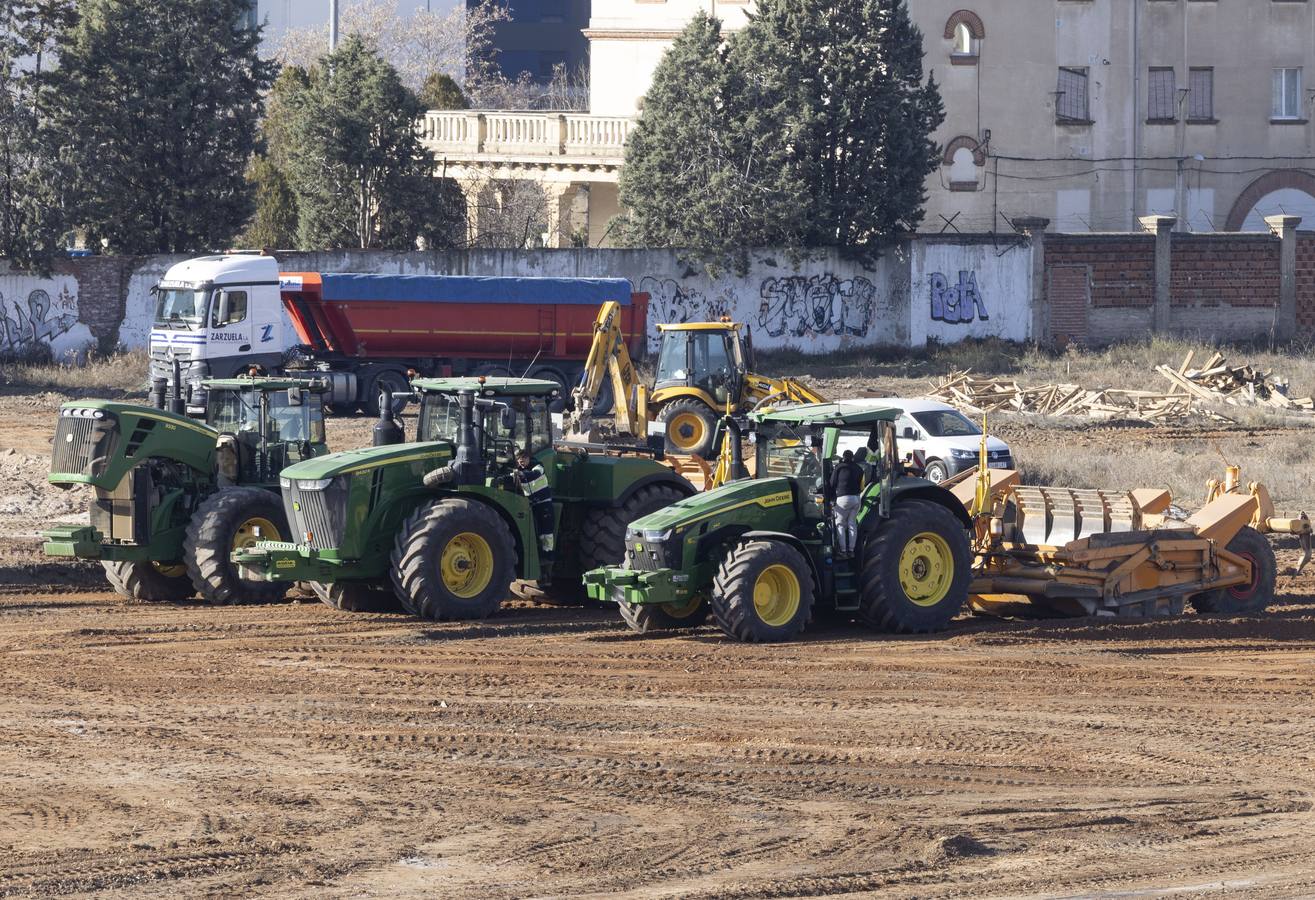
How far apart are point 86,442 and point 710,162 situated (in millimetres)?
27670

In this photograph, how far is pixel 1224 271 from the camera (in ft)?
150

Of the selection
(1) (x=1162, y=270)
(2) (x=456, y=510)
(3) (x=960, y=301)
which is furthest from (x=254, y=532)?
(1) (x=1162, y=270)

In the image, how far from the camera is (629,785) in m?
11.4

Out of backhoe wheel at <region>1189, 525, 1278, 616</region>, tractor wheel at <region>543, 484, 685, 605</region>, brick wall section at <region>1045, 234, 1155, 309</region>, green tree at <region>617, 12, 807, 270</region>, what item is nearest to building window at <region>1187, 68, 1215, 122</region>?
brick wall section at <region>1045, 234, 1155, 309</region>

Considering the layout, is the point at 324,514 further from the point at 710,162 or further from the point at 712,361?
the point at 710,162

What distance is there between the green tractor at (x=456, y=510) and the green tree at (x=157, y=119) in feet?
83.3

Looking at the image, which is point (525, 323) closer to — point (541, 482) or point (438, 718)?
point (541, 482)

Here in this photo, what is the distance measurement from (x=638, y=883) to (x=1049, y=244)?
1475 inches

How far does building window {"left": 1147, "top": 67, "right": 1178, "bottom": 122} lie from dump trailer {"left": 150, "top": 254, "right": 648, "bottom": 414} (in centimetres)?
2310

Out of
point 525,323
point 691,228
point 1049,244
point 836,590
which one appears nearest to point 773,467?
point 836,590

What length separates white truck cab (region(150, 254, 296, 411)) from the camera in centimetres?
3362

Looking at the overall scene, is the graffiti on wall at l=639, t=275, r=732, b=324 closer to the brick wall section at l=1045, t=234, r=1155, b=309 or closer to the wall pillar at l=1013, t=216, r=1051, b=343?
the wall pillar at l=1013, t=216, r=1051, b=343

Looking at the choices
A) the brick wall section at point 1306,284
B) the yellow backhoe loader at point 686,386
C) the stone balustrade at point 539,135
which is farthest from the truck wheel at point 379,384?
the brick wall section at point 1306,284

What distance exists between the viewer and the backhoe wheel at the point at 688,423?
28391mm
